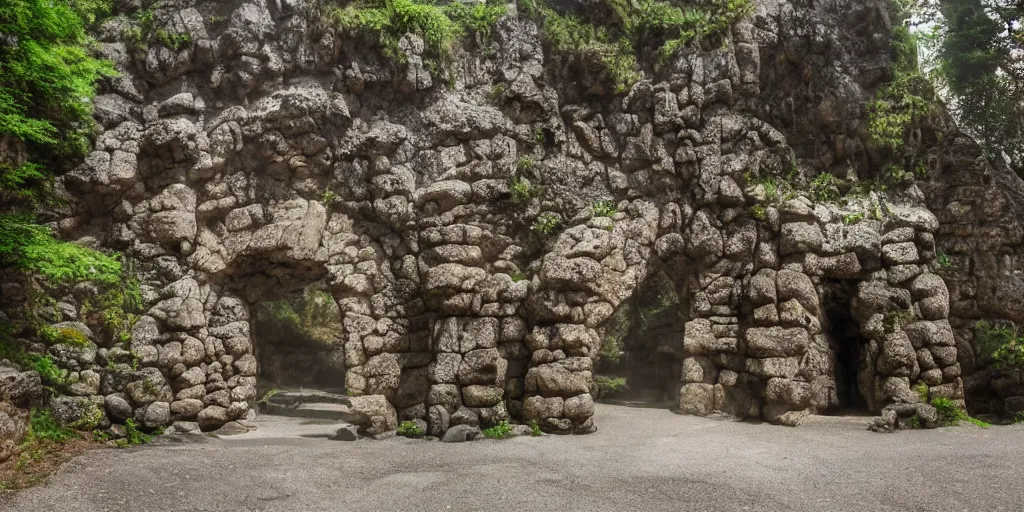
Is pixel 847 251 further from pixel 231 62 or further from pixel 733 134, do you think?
pixel 231 62

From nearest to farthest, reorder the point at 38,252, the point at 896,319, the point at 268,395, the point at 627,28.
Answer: the point at 38,252
the point at 896,319
the point at 627,28
the point at 268,395

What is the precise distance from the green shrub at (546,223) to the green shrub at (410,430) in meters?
5.14

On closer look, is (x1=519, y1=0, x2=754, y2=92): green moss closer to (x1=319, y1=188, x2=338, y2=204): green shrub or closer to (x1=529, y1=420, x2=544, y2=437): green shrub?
(x1=319, y1=188, x2=338, y2=204): green shrub

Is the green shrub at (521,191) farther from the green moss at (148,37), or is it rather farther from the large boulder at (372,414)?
the green moss at (148,37)

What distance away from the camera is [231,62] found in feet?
47.7

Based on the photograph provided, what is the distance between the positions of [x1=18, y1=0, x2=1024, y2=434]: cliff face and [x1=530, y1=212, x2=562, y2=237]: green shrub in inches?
2.1

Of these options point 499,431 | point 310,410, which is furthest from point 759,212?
point 310,410

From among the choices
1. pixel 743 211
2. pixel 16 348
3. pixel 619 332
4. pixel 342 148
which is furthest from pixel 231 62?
pixel 619 332

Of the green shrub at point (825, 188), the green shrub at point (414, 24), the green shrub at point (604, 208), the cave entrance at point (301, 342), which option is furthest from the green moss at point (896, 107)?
the cave entrance at point (301, 342)

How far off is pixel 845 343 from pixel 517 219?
8788 mm

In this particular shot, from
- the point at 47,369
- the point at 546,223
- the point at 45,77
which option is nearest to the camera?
the point at 45,77

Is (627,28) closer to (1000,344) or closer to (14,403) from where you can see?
(1000,344)

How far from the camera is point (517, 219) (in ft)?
47.1

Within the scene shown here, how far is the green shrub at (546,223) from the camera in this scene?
1427 cm
